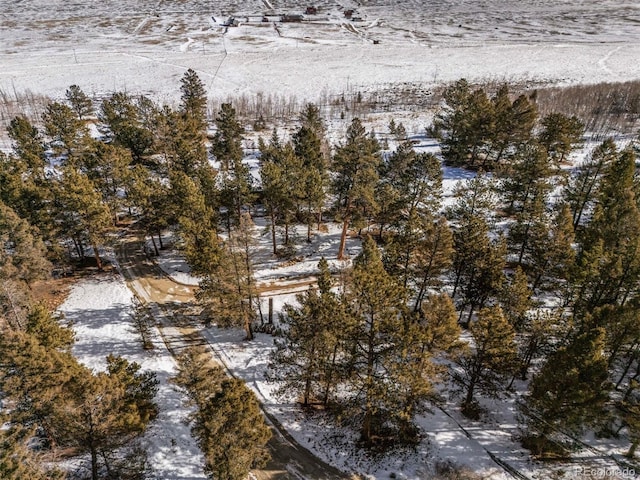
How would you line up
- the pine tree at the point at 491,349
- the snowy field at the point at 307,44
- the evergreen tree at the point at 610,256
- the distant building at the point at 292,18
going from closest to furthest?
the pine tree at the point at 491,349 → the evergreen tree at the point at 610,256 → the snowy field at the point at 307,44 → the distant building at the point at 292,18

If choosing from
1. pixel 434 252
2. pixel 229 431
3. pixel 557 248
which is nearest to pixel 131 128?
pixel 434 252

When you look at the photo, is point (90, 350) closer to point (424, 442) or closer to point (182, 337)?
point (182, 337)

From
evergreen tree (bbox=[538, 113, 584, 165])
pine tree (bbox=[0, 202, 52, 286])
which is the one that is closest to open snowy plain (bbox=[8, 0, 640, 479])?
pine tree (bbox=[0, 202, 52, 286])

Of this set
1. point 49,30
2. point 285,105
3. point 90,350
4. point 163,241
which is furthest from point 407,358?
point 49,30

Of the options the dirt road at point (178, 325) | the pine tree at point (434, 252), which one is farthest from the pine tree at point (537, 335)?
the dirt road at point (178, 325)

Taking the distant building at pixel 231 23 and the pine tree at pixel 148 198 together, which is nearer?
the pine tree at pixel 148 198

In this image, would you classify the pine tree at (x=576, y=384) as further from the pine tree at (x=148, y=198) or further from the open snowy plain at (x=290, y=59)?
the pine tree at (x=148, y=198)
